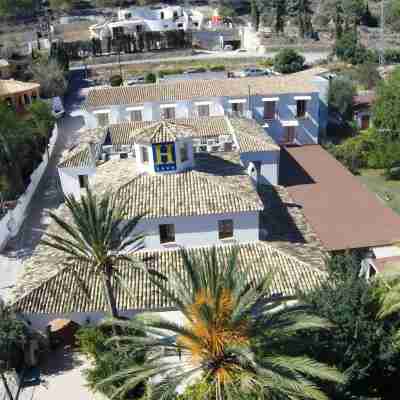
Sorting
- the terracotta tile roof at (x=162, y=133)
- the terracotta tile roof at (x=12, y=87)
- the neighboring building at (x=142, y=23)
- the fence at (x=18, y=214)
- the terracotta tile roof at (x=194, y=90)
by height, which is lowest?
the fence at (x=18, y=214)

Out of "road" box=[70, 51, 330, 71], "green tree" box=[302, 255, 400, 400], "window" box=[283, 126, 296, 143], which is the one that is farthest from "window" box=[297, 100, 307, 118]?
"road" box=[70, 51, 330, 71]

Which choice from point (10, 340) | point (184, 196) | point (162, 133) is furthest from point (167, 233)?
point (10, 340)

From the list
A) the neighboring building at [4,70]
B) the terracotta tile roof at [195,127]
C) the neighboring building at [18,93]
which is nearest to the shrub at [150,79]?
the neighboring building at [18,93]

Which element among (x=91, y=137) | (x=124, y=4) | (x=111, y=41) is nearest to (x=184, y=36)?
(x=111, y=41)

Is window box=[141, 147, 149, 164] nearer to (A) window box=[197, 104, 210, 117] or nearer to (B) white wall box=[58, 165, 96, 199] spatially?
(B) white wall box=[58, 165, 96, 199]

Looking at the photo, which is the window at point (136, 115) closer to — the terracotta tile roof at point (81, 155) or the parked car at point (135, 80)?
the terracotta tile roof at point (81, 155)
